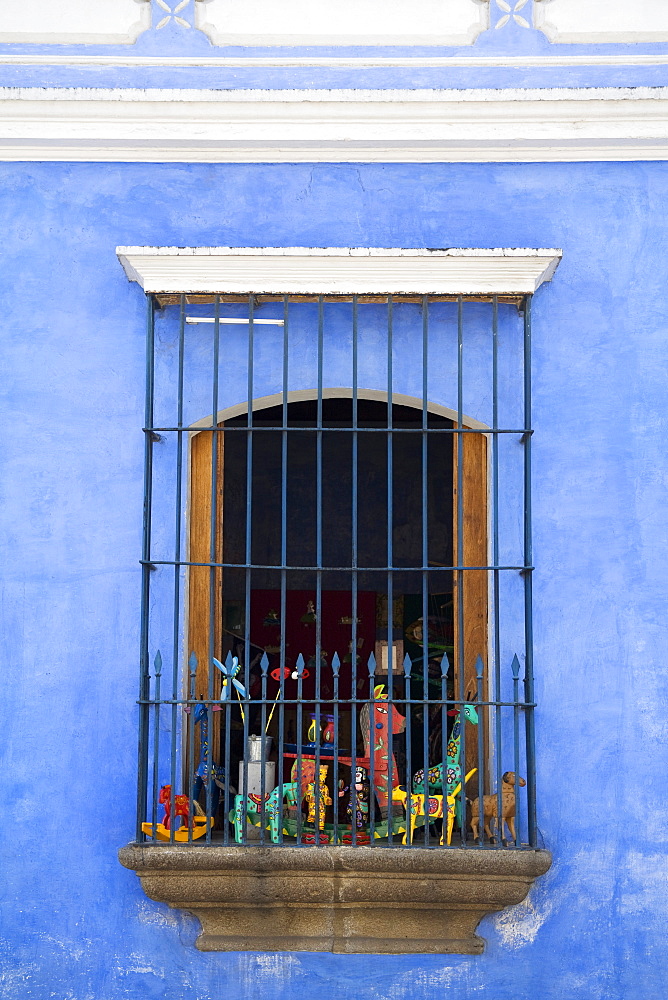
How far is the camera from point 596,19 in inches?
170

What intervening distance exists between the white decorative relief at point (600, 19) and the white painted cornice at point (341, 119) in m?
0.29

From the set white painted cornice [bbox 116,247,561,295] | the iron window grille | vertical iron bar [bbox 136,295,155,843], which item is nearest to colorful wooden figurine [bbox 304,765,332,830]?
the iron window grille

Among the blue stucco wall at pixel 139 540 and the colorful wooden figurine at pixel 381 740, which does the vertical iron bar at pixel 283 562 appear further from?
the blue stucco wall at pixel 139 540

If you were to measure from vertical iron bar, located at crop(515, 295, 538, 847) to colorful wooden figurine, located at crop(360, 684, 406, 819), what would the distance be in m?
0.47

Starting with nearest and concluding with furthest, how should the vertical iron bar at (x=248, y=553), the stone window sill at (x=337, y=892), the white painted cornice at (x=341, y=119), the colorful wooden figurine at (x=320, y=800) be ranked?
the stone window sill at (x=337, y=892) → the vertical iron bar at (x=248, y=553) → the colorful wooden figurine at (x=320, y=800) → the white painted cornice at (x=341, y=119)

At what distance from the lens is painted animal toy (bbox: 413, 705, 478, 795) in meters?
3.95

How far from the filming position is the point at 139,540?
13.6 ft

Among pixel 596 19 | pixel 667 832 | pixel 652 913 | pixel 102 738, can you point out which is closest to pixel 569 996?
pixel 652 913

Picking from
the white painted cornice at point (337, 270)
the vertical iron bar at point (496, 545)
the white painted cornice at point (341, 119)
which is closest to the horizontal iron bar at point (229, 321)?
the white painted cornice at point (337, 270)

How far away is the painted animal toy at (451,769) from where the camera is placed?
13.0 feet

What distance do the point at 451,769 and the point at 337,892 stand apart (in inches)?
22.9

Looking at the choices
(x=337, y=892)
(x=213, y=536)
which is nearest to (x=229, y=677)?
(x=213, y=536)

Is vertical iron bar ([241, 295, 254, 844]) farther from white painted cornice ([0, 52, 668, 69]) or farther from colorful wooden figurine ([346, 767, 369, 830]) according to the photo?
white painted cornice ([0, 52, 668, 69])

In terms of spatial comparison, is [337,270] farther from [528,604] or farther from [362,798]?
[362,798]
